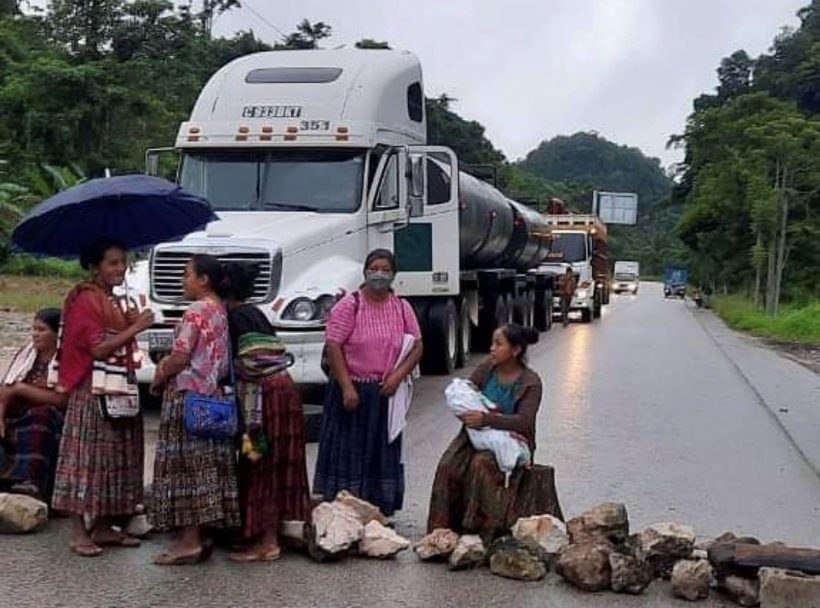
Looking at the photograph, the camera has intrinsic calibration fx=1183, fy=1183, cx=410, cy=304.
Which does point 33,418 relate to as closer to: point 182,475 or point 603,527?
point 182,475

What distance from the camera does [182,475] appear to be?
19.5 ft

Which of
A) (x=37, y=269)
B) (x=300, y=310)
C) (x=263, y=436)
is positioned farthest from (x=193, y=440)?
(x=37, y=269)

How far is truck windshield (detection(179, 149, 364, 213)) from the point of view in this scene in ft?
40.0

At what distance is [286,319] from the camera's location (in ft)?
35.0

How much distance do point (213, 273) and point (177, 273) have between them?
5116mm

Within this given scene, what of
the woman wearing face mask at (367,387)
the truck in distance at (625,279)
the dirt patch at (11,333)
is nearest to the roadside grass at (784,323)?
the dirt patch at (11,333)

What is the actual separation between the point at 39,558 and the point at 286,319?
4733mm

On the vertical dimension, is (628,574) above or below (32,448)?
below

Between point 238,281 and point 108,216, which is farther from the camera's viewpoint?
point 108,216

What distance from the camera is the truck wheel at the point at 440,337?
15.0 m

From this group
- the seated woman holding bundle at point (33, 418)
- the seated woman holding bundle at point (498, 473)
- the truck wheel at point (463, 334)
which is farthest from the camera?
the truck wheel at point (463, 334)

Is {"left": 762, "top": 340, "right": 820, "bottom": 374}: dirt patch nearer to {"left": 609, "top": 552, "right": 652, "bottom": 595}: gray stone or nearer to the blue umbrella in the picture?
{"left": 609, "top": 552, "right": 652, "bottom": 595}: gray stone

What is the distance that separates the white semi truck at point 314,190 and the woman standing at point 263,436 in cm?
428

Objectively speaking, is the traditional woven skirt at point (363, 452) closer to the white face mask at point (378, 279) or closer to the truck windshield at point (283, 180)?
the white face mask at point (378, 279)
